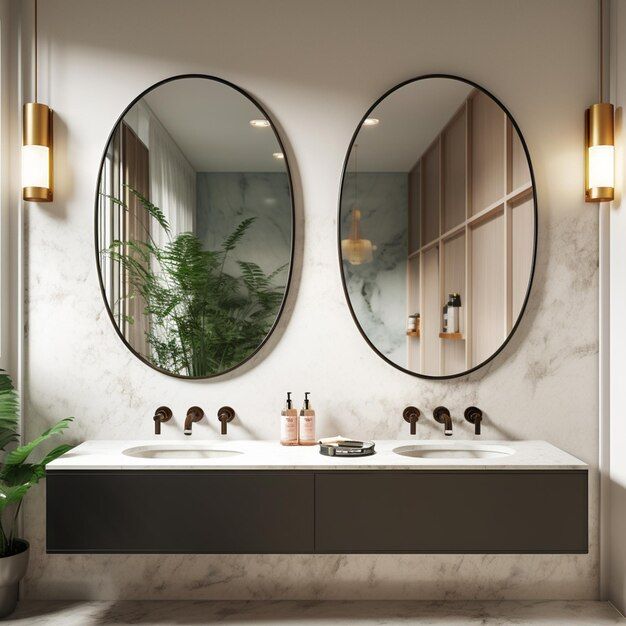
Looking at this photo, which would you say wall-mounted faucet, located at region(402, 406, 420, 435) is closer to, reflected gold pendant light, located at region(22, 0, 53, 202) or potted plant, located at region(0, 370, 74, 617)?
potted plant, located at region(0, 370, 74, 617)

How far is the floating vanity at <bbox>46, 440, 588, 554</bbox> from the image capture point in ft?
6.17

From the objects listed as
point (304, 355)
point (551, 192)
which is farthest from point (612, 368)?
point (304, 355)

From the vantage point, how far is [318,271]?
2.31 m

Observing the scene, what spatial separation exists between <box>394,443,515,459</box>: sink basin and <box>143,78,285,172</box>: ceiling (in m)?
1.17

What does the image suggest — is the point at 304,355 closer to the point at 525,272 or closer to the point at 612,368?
the point at 525,272

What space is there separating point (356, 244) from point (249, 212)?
1.40 feet

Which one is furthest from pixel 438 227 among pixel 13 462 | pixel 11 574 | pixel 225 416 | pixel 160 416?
pixel 11 574

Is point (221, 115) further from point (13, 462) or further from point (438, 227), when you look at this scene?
point (13, 462)

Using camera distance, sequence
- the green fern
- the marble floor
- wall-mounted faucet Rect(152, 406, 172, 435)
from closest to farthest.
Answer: the green fern < the marble floor < wall-mounted faucet Rect(152, 406, 172, 435)

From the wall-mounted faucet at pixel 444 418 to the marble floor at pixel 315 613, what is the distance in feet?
2.14

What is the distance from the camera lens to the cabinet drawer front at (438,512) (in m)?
1.89

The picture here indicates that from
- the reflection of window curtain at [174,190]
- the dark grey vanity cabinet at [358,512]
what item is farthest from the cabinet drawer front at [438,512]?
the reflection of window curtain at [174,190]

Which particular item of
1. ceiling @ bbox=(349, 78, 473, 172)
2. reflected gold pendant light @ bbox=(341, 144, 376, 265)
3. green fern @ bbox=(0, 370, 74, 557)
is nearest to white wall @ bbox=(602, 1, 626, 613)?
ceiling @ bbox=(349, 78, 473, 172)

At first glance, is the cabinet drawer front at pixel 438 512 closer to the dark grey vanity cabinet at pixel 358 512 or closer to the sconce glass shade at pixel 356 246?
the dark grey vanity cabinet at pixel 358 512
